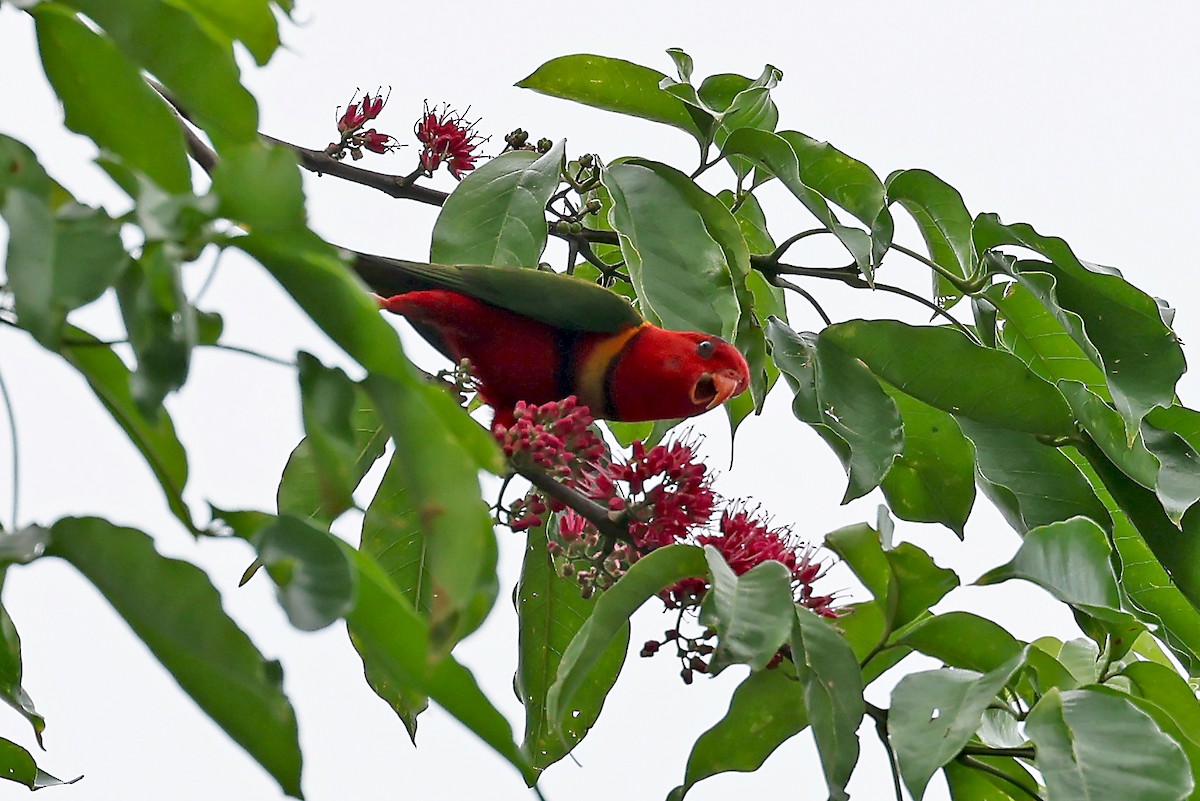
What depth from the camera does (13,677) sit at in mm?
958

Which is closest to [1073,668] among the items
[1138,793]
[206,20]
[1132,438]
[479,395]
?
[1132,438]

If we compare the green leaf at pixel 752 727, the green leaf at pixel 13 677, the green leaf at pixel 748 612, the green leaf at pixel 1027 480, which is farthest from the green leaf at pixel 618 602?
the green leaf at pixel 1027 480

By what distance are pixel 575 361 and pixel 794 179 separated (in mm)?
317

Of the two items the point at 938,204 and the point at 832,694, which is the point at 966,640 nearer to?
the point at 832,694

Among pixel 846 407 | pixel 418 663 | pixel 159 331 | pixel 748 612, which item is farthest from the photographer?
pixel 846 407

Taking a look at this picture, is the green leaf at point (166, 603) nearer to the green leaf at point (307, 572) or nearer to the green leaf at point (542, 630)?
the green leaf at point (307, 572)

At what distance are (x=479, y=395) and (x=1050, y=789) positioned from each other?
756 millimetres

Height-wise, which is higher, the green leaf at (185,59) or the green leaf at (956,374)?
the green leaf at (956,374)

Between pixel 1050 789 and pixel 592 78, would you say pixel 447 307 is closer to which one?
pixel 592 78

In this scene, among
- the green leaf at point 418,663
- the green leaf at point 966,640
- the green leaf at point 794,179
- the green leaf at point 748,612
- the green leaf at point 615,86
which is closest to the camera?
the green leaf at point 418,663

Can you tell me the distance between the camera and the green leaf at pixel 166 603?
603 millimetres

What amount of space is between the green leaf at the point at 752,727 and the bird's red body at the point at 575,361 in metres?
0.39

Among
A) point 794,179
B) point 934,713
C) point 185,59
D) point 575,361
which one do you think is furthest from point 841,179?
point 185,59

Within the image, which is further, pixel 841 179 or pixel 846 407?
pixel 841 179
